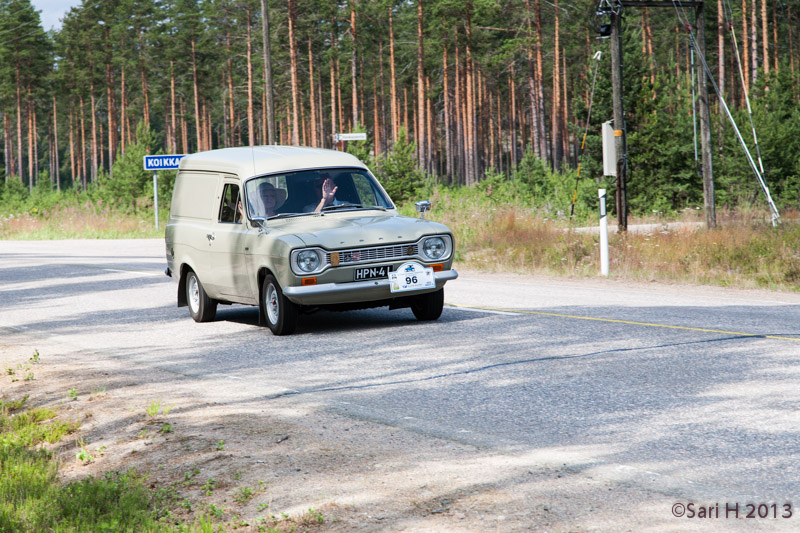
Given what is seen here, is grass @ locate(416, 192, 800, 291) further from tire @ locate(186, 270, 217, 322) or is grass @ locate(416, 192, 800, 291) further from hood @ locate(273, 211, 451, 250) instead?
tire @ locate(186, 270, 217, 322)

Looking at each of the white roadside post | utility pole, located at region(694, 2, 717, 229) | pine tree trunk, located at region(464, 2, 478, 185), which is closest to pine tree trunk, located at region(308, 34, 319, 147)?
pine tree trunk, located at region(464, 2, 478, 185)

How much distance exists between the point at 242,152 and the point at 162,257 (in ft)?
42.7

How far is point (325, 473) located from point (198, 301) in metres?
6.94

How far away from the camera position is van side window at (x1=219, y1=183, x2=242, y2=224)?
1062 cm

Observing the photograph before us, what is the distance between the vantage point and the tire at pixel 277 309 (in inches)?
381

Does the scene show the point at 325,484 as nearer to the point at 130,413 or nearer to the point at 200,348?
the point at 130,413

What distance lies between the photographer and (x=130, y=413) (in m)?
6.44

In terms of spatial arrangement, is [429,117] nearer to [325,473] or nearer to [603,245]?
[603,245]

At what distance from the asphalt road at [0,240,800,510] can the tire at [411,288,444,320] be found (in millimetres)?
153

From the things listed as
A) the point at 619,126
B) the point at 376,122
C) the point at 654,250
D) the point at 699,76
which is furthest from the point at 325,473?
the point at 376,122

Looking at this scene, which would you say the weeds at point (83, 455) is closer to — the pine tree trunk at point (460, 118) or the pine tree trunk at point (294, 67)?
the pine tree trunk at point (294, 67)

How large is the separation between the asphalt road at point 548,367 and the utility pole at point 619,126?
591cm

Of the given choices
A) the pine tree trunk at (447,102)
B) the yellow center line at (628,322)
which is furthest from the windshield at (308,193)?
the pine tree trunk at (447,102)

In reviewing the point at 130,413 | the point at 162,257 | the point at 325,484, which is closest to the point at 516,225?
the point at 162,257
